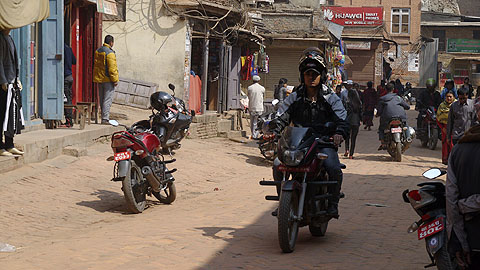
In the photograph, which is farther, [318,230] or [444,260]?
[318,230]

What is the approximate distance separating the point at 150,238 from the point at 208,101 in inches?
733

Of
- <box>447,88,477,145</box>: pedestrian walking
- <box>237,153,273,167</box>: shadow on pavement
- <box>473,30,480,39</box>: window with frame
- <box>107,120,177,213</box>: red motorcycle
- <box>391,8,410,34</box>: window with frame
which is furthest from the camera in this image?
<box>473,30,480,39</box>: window with frame

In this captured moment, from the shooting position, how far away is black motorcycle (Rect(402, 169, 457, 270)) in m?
4.78

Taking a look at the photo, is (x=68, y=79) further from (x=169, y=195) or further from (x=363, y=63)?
(x=363, y=63)

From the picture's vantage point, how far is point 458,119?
549 inches

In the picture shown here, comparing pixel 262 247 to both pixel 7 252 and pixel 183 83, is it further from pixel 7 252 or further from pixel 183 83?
pixel 183 83

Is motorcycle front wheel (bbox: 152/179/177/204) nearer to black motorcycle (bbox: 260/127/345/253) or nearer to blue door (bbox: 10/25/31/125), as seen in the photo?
black motorcycle (bbox: 260/127/345/253)

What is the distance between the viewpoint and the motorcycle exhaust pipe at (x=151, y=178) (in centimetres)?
978

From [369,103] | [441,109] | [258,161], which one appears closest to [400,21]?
[369,103]

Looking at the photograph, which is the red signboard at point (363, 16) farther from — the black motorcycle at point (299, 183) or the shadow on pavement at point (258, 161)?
the black motorcycle at point (299, 183)

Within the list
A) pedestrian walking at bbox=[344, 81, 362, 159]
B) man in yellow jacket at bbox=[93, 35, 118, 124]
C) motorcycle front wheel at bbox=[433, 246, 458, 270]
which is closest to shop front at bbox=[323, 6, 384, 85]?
pedestrian walking at bbox=[344, 81, 362, 159]

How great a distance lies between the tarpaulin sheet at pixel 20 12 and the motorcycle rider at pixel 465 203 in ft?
25.2

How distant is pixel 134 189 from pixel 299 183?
3.24 meters

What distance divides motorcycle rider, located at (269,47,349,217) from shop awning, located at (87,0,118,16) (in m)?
10.0
